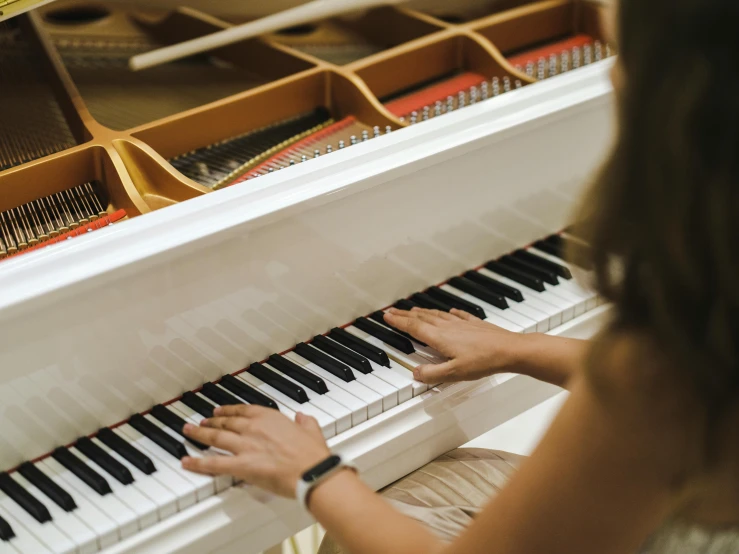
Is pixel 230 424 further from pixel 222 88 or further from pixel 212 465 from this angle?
pixel 222 88

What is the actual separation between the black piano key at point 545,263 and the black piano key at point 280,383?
0.80m

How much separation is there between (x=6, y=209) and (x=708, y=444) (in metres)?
1.53

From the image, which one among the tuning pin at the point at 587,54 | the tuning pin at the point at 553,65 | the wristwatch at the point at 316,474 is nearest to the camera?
the wristwatch at the point at 316,474

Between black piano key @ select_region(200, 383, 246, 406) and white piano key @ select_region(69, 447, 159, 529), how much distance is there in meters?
0.26

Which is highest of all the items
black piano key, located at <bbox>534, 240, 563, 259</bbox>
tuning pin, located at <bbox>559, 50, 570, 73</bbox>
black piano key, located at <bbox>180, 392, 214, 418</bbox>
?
tuning pin, located at <bbox>559, 50, 570, 73</bbox>

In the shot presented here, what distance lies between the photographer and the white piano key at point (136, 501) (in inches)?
60.4

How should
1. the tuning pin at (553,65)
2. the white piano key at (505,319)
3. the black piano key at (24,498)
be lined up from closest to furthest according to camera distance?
the black piano key at (24,498), the white piano key at (505,319), the tuning pin at (553,65)

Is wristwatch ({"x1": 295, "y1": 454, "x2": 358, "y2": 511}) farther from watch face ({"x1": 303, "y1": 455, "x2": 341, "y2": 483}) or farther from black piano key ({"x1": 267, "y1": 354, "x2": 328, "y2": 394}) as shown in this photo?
black piano key ({"x1": 267, "y1": 354, "x2": 328, "y2": 394})

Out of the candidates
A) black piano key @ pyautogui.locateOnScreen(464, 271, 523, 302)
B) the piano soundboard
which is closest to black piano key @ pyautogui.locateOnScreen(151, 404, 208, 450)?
the piano soundboard

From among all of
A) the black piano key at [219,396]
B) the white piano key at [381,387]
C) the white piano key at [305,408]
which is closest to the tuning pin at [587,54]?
the white piano key at [381,387]

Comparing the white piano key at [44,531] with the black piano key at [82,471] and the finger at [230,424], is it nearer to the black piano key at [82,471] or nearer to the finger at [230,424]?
the black piano key at [82,471]

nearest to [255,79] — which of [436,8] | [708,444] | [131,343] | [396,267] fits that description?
[436,8]

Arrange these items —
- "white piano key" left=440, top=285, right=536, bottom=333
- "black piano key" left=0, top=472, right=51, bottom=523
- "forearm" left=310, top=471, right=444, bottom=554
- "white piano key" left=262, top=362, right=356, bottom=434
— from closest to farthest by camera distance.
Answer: "forearm" left=310, top=471, right=444, bottom=554 → "black piano key" left=0, top=472, right=51, bottom=523 → "white piano key" left=262, top=362, right=356, bottom=434 → "white piano key" left=440, top=285, right=536, bottom=333

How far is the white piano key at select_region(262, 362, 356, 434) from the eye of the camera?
5.73 feet
